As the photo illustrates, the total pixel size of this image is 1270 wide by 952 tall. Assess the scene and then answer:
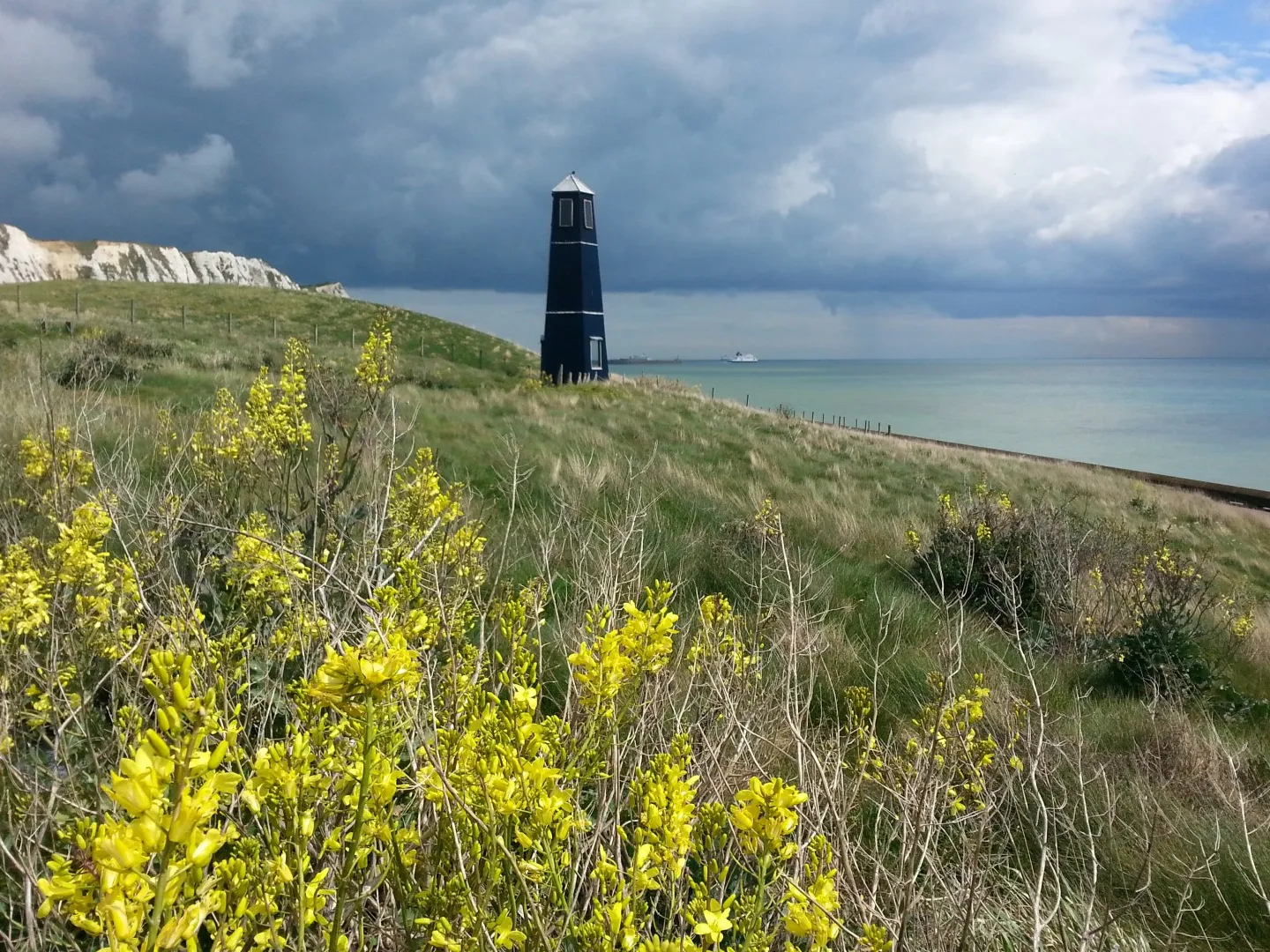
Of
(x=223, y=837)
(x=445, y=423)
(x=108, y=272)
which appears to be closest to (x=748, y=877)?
(x=223, y=837)

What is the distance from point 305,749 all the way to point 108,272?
101 m

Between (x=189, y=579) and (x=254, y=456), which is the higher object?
(x=254, y=456)

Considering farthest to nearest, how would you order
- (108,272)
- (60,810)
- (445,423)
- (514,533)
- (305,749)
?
(108,272) < (445,423) < (514,533) < (60,810) < (305,749)

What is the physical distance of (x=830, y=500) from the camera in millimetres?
11289

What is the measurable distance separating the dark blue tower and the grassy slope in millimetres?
2017

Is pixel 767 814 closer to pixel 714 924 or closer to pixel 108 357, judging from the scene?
pixel 714 924

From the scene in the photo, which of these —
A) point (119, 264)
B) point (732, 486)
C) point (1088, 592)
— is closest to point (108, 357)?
point (732, 486)

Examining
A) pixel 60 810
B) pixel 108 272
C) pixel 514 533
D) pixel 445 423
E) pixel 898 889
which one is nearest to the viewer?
pixel 898 889

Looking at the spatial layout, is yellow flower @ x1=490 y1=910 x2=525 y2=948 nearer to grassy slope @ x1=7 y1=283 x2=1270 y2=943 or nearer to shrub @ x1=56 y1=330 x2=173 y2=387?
grassy slope @ x1=7 y1=283 x2=1270 y2=943

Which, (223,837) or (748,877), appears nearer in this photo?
(223,837)

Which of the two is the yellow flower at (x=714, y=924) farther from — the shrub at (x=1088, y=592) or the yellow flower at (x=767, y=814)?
the shrub at (x=1088, y=592)

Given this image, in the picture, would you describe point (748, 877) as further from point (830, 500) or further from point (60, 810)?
point (830, 500)

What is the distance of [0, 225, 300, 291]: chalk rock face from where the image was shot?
73.6 metres

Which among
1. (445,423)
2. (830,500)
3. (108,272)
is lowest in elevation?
(830,500)
